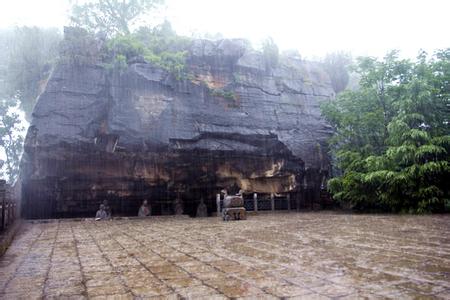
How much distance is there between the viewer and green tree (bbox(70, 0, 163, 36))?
70.2 ft

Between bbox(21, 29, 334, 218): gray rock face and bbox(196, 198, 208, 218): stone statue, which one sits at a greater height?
bbox(21, 29, 334, 218): gray rock face

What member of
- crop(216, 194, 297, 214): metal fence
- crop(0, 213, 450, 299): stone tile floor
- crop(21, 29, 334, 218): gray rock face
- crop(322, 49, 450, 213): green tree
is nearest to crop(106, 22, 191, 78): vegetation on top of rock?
crop(21, 29, 334, 218): gray rock face

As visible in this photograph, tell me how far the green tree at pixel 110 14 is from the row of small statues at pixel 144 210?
11.3 meters

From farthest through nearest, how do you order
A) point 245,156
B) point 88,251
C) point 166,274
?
1. point 245,156
2. point 88,251
3. point 166,274

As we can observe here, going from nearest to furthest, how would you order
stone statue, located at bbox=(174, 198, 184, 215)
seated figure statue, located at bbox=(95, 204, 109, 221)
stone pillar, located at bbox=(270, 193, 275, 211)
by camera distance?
seated figure statue, located at bbox=(95, 204, 109, 221)
stone statue, located at bbox=(174, 198, 184, 215)
stone pillar, located at bbox=(270, 193, 275, 211)

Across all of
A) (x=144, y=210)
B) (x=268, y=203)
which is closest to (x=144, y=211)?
(x=144, y=210)

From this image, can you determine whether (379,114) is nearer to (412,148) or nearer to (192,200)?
(412,148)

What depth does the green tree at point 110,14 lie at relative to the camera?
21.4 meters

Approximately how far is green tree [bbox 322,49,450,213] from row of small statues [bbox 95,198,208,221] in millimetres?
6780

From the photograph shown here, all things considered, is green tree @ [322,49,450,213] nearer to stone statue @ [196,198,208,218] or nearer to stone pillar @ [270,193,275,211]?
stone pillar @ [270,193,275,211]

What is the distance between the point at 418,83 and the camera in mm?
13367

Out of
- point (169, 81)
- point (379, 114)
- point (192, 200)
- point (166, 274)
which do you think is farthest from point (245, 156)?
point (166, 274)

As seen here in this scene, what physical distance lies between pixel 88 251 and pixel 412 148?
12.0 metres

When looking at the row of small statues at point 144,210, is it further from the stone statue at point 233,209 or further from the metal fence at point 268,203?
the stone statue at point 233,209
